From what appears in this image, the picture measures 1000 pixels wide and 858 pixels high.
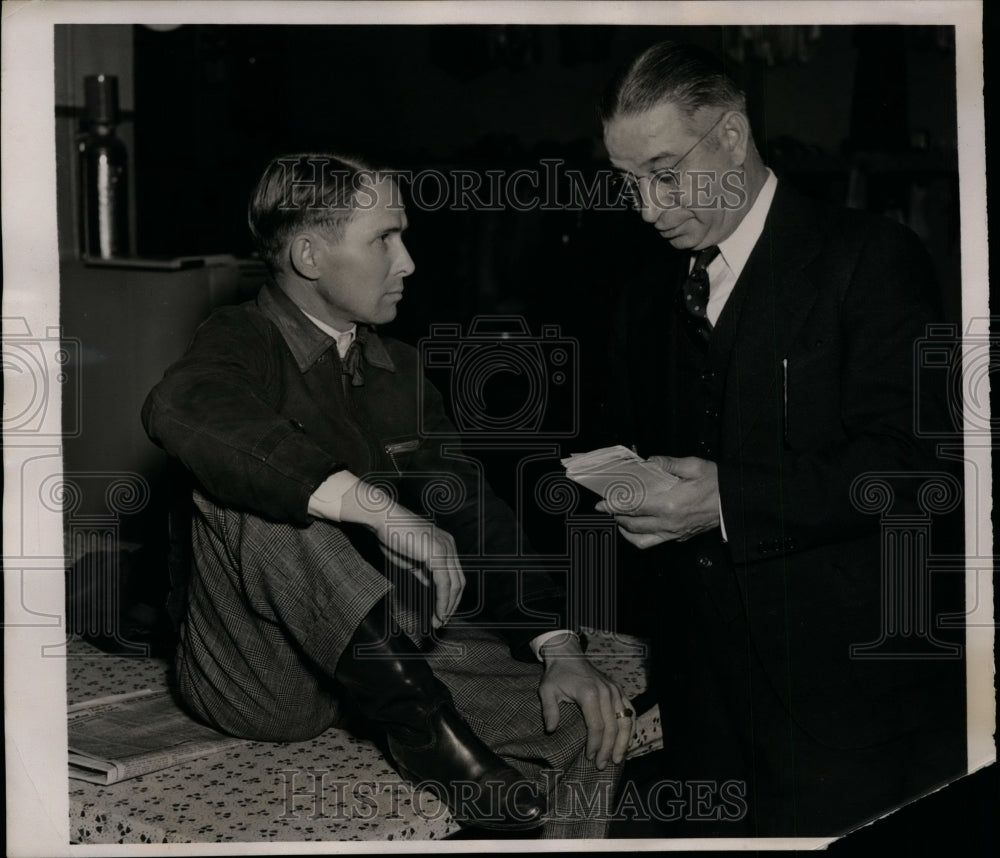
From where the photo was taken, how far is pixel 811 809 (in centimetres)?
160

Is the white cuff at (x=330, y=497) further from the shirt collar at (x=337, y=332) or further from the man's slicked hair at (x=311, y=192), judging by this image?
the man's slicked hair at (x=311, y=192)

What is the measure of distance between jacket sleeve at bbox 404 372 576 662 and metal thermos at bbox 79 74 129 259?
0.50m

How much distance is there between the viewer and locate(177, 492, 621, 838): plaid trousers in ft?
4.91

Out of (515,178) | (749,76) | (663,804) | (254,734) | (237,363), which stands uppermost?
(749,76)

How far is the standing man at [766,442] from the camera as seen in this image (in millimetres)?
1553

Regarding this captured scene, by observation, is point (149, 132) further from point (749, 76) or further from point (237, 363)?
point (749, 76)

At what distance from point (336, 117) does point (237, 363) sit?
1.19ft

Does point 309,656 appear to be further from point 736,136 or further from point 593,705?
point 736,136

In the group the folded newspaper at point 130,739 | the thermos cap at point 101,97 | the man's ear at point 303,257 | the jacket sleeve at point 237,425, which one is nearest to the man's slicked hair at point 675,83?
the man's ear at point 303,257

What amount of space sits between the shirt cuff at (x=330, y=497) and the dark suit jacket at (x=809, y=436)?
41cm

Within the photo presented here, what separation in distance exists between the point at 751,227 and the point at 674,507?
1.30 feet

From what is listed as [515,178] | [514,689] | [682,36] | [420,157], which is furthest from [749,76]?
[514,689]

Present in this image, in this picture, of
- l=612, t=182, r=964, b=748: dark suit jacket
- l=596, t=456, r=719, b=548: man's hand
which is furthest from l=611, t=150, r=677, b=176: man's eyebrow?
l=596, t=456, r=719, b=548: man's hand

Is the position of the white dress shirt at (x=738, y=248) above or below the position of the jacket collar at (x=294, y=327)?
above
